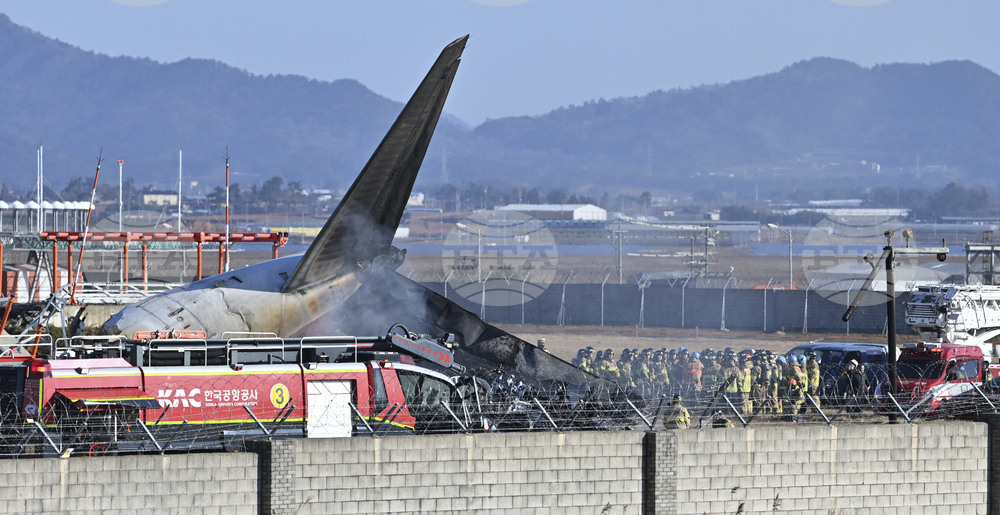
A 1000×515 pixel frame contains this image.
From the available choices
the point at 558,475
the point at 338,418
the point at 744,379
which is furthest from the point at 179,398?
the point at 744,379

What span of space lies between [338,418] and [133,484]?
12.6 feet

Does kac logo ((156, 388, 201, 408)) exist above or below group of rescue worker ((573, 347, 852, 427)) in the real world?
above

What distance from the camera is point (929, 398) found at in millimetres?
22531

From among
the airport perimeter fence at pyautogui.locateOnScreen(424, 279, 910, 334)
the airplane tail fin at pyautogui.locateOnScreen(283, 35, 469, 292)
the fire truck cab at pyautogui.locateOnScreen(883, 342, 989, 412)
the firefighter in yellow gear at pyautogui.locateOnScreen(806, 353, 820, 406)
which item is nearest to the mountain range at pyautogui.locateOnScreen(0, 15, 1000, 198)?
the airport perimeter fence at pyautogui.locateOnScreen(424, 279, 910, 334)

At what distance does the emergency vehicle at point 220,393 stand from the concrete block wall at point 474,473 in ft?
1.99

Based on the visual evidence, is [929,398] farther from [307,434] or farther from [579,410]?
[307,434]

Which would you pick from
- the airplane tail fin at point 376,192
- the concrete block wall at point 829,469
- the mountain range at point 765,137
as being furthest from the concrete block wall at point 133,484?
the mountain range at point 765,137

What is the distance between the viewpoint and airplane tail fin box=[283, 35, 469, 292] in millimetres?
29188

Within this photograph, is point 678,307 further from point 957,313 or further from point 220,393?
point 220,393

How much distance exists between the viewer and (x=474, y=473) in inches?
734

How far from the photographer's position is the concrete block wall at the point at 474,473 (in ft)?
58.7

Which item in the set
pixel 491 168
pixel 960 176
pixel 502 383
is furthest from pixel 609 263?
pixel 960 176

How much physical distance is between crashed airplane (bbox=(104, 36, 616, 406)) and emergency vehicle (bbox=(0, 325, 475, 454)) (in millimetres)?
6947

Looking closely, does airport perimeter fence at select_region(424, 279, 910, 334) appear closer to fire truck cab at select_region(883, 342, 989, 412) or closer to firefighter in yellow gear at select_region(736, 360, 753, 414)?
fire truck cab at select_region(883, 342, 989, 412)
